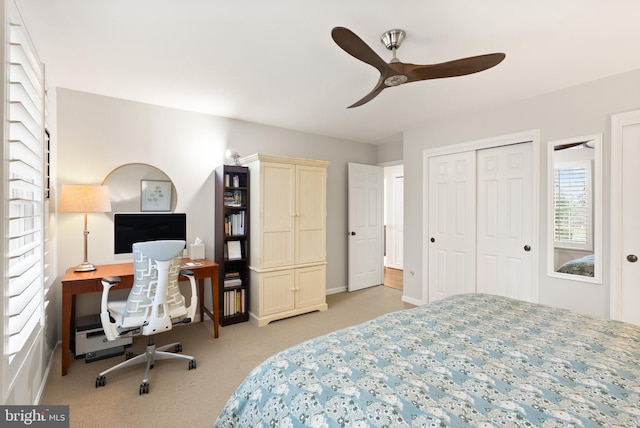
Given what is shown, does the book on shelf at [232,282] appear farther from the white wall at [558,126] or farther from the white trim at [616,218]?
the white trim at [616,218]

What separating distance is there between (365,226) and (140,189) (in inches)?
130

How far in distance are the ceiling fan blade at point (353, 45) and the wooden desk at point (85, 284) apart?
240cm

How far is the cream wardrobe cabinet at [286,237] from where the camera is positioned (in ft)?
11.6

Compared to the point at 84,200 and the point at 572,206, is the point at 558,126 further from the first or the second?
the point at 84,200

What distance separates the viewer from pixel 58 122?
2.89m

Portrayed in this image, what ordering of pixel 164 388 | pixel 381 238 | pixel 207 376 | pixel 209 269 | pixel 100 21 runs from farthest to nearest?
pixel 381 238, pixel 209 269, pixel 207 376, pixel 164 388, pixel 100 21

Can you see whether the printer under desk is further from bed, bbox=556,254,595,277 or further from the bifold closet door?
bed, bbox=556,254,595,277

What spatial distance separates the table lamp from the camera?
2648 mm

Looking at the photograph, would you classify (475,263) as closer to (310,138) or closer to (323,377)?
(310,138)

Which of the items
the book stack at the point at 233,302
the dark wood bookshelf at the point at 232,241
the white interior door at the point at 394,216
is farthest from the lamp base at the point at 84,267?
the white interior door at the point at 394,216

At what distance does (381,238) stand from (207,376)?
3.64 metres

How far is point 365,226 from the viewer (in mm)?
5113

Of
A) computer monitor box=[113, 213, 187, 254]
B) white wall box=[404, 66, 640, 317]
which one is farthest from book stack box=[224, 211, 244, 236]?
white wall box=[404, 66, 640, 317]

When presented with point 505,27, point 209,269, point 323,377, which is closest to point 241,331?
point 209,269
